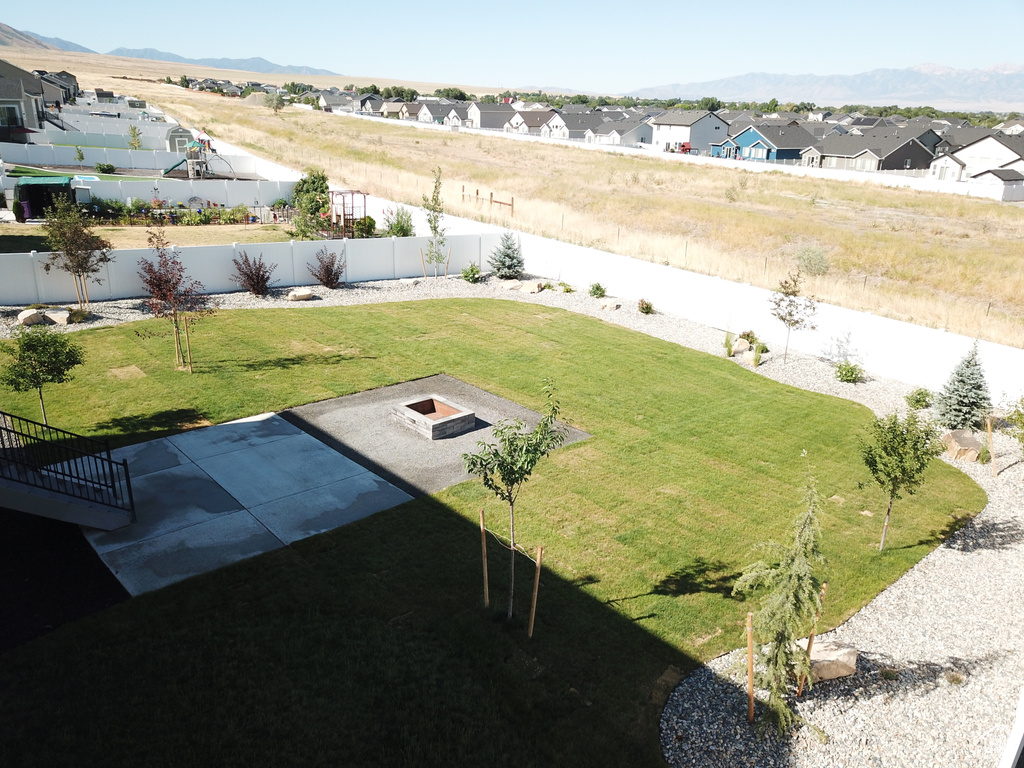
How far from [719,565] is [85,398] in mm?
14546

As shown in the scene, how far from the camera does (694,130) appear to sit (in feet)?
313

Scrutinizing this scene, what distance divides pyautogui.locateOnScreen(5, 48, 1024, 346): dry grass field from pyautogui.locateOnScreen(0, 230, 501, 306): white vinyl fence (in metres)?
8.54

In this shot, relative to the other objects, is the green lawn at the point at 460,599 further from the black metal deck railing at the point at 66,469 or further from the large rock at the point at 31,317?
the large rock at the point at 31,317

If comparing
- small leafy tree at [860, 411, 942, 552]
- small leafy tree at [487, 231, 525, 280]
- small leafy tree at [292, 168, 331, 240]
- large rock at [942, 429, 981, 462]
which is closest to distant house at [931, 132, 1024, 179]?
small leafy tree at [487, 231, 525, 280]

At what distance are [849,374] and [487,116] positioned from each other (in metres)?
110

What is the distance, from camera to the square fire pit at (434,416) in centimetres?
1559

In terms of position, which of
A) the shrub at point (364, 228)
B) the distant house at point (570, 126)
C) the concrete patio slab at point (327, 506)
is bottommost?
the concrete patio slab at point (327, 506)

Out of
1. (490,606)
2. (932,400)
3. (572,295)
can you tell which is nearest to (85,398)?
(490,606)

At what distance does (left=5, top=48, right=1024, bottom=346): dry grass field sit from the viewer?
32.1m

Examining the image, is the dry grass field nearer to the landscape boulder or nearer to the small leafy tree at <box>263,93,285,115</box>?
the landscape boulder

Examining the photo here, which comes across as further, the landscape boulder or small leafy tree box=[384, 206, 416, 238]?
small leafy tree box=[384, 206, 416, 238]

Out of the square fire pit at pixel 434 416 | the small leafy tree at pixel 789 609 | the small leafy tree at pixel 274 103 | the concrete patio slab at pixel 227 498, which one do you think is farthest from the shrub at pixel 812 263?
the small leafy tree at pixel 274 103

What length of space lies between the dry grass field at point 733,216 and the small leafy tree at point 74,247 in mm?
20972

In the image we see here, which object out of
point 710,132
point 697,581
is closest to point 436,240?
point 697,581
